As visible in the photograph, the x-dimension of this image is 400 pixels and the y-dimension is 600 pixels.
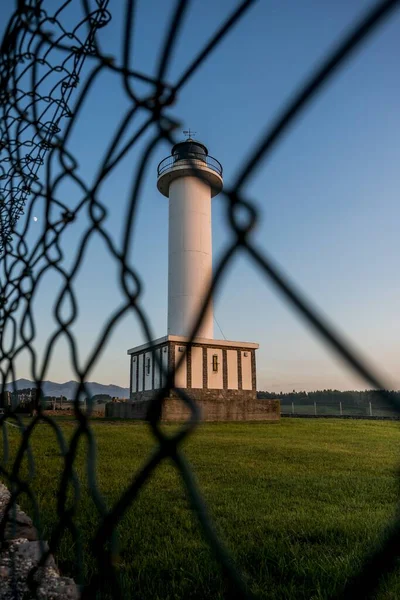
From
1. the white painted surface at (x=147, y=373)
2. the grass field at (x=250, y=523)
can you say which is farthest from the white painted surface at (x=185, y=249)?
the grass field at (x=250, y=523)

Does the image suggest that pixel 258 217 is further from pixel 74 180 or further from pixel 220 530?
pixel 220 530

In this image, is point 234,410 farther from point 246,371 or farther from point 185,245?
point 185,245

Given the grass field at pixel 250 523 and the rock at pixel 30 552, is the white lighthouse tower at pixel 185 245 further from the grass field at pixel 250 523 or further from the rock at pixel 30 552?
the rock at pixel 30 552

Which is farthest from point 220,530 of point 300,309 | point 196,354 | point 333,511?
point 196,354

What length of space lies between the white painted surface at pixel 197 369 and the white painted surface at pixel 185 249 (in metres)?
0.90

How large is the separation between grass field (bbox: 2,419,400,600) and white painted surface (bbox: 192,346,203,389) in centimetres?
1068

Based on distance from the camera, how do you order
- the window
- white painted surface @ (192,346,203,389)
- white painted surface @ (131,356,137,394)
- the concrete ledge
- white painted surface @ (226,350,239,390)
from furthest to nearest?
white painted surface @ (131,356,137,394)
white painted surface @ (226,350,239,390)
the window
white painted surface @ (192,346,203,389)
the concrete ledge

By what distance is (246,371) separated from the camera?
53.2 feet

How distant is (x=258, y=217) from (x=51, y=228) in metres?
0.62

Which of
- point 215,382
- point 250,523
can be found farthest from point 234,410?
point 250,523

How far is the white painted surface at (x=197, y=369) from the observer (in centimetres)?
1491

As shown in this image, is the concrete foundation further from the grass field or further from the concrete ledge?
the grass field

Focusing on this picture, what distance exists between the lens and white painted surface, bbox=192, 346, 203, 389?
14906mm

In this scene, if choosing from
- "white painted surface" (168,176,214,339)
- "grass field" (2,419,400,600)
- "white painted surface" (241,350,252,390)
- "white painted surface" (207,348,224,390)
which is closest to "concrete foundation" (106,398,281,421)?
"white painted surface" (207,348,224,390)
